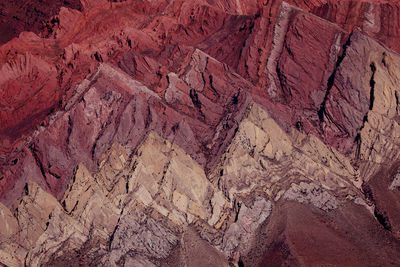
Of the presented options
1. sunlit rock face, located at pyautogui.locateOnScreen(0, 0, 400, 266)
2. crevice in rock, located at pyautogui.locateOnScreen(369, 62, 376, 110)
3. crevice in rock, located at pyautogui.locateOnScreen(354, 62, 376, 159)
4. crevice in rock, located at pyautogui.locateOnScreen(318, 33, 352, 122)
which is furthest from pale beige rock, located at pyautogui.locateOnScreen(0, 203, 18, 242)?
crevice in rock, located at pyautogui.locateOnScreen(369, 62, 376, 110)

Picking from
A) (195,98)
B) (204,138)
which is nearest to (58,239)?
(204,138)

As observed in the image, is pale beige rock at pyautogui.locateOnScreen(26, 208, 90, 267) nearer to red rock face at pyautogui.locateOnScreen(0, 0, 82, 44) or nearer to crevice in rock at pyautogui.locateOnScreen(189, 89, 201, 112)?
crevice in rock at pyautogui.locateOnScreen(189, 89, 201, 112)

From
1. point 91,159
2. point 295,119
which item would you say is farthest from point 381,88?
point 91,159

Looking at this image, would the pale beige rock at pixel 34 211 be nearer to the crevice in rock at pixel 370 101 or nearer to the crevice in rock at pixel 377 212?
the crevice in rock at pixel 377 212

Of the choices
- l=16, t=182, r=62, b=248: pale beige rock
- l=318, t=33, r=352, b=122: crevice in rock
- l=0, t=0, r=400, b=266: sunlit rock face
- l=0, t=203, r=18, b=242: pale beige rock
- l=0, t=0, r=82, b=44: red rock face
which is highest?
l=318, t=33, r=352, b=122: crevice in rock

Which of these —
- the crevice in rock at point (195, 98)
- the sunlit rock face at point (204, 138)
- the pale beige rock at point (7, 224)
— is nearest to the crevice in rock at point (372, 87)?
the sunlit rock face at point (204, 138)

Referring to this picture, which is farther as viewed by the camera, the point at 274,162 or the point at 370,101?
the point at 370,101

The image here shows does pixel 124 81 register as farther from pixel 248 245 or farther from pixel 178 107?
pixel 248 245

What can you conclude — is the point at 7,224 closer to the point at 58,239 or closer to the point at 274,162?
the point at 58,239
